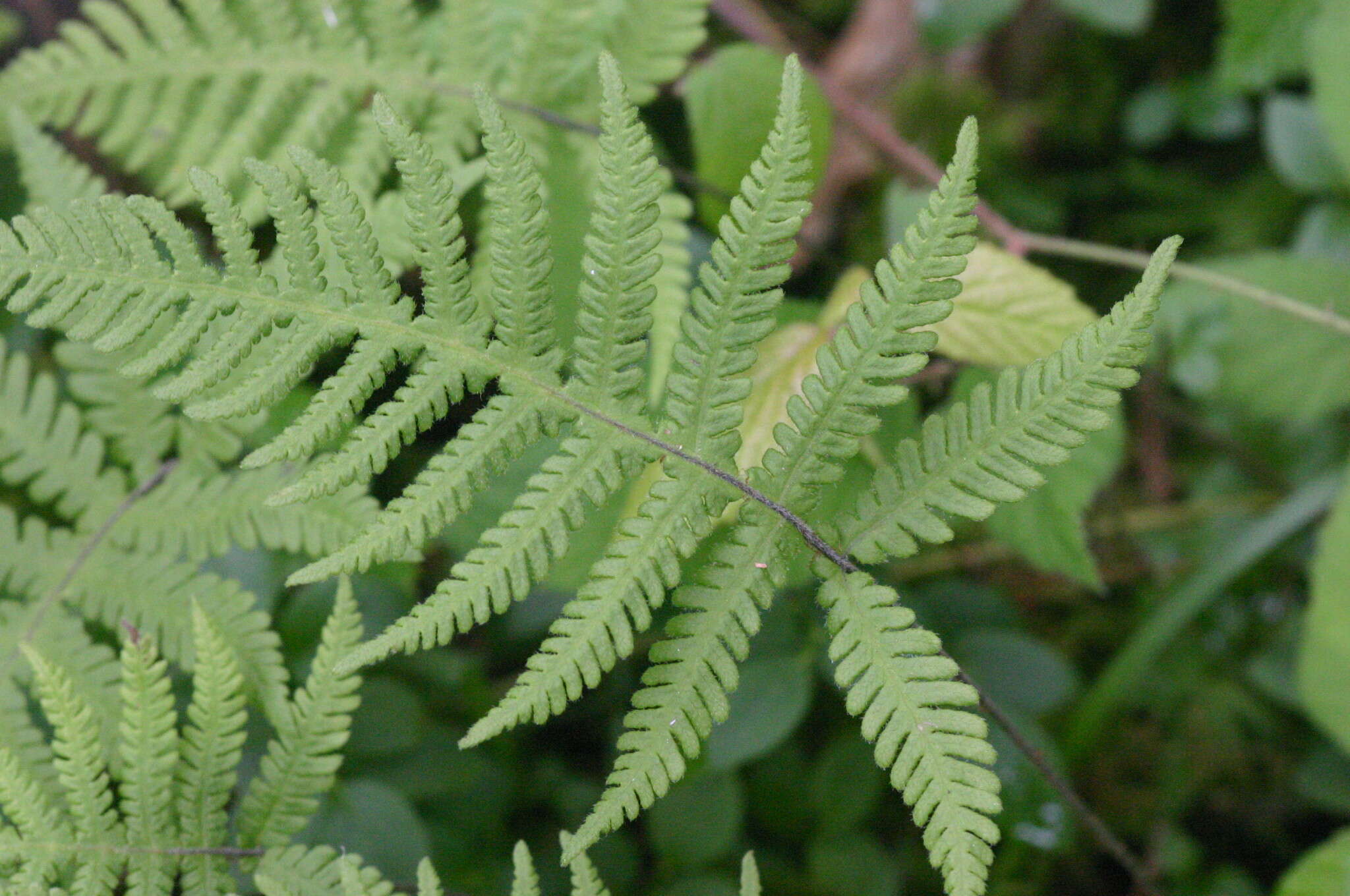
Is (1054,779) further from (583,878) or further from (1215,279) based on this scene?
(1215,279)

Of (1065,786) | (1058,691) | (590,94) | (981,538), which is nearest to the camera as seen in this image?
(1065,786)

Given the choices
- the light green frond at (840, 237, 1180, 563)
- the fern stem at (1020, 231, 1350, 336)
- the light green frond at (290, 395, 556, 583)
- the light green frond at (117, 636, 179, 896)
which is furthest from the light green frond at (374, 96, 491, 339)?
the fern stem at (1020, 231, 1350, 336)

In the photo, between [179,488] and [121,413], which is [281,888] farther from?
[121,413]

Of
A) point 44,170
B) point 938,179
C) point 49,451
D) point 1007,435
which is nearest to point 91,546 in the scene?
point 49,451

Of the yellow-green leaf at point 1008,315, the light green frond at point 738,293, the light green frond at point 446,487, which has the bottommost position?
the yellow-green leaf at point 1008,315

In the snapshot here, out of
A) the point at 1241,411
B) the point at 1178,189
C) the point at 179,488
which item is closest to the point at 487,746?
the point at 179,488

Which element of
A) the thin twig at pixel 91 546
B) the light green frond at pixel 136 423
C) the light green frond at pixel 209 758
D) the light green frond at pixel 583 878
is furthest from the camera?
the light green frond at pixel 136 423

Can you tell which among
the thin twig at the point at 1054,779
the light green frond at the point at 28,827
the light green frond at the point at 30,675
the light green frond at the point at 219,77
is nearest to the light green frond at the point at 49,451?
the light green frond at the point at 30,675

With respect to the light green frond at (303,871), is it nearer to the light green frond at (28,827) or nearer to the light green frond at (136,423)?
the light green frond at (28,827)
